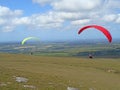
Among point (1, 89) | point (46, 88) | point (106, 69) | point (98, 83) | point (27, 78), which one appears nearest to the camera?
point (1, 89)

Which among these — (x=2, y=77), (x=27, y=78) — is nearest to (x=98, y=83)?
(x=27, y=78)

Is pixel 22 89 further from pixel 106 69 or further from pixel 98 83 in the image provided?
pixel 106 69

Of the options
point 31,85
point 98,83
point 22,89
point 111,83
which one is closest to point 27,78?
point 31,85

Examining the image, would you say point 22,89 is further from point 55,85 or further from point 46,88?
point 55,85

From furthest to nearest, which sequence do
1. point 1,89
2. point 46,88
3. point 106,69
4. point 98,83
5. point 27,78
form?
1. point 106,69
2. point 98,83
3. point 27,78
4. point 46,88
5. point 1,89

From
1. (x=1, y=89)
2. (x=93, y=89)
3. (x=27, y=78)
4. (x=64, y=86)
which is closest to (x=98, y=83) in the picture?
(x=93, y=89)

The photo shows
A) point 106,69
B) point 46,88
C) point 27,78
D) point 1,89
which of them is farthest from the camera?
point 106,69

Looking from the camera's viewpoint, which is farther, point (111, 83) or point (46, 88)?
point (111, 83)

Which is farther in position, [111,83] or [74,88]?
[111,83]
